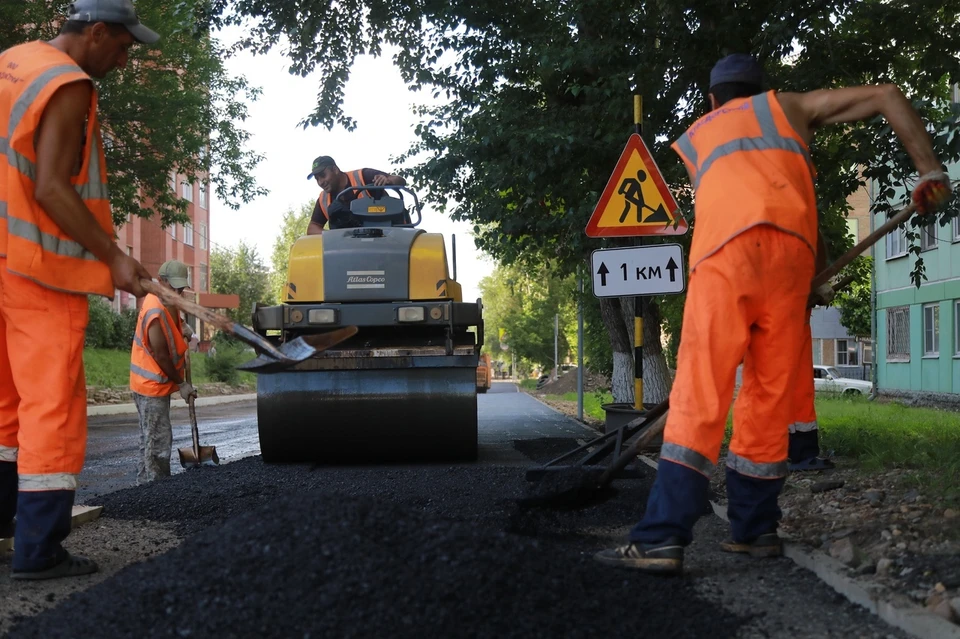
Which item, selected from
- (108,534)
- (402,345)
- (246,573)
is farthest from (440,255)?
(246,573)

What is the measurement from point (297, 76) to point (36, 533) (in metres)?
9.80

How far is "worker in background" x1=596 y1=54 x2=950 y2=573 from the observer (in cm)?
371

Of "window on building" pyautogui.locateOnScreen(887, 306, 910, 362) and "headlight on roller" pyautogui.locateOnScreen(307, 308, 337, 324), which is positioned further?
"window on building" pyautogui.locateOnScreen(887, 306, 910, 362)

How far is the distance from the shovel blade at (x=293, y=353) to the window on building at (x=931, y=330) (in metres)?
24.9

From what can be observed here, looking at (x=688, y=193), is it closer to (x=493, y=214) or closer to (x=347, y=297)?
(x=493, y=214)

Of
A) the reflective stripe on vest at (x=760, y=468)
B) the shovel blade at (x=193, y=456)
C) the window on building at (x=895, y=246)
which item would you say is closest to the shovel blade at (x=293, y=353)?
the reflective stripe on vest at (x=760, y=468)

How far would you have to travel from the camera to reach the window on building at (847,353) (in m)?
49.6

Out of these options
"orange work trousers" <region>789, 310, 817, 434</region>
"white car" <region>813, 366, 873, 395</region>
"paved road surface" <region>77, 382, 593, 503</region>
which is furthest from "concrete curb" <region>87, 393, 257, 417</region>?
"white car" <region>813, 366, 873, 395</region>

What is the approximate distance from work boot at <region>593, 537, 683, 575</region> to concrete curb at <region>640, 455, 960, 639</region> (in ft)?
1.81

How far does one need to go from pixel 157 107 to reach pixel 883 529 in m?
16.1

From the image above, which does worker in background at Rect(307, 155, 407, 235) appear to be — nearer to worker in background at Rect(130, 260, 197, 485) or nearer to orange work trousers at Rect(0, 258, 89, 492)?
worker in background at Rect(130, 260, 197, 485)

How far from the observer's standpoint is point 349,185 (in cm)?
903

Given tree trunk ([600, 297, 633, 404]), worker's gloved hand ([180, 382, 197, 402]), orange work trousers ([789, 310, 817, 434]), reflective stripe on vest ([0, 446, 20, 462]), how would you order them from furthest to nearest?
1. tree trunk ([600, 297, 633, 404])
2. worker's gloved hand ([180, 382, 197, 402])
3. orange work trousers ([789, 310, 817, 434])
4. reflective stripe on vest ([0, 446, 20, 462])

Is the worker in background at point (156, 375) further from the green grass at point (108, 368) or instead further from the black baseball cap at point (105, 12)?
the green grass at point (108, 368)
